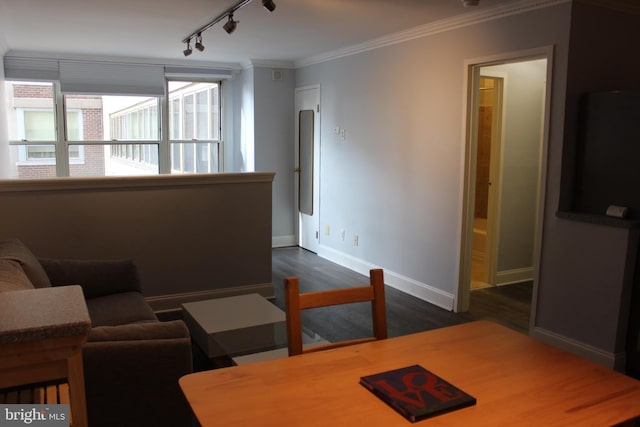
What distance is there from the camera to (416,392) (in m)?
1.36

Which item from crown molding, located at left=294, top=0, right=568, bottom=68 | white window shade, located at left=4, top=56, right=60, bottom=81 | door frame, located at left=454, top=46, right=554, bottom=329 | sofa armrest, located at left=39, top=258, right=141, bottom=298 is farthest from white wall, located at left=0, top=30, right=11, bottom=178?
door frame, located at left=454, top=46, right=554, bottom=329

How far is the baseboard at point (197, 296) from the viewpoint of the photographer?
4.33 metres

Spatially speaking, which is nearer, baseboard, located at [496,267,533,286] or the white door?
baseboard, located at [496,267,533,286]

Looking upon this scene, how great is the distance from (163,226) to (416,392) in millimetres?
3330

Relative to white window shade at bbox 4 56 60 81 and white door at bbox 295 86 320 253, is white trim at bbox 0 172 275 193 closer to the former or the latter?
Result: white door at bbox 295 86 320 253

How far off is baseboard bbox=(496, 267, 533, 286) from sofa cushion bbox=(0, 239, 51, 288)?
3.92m

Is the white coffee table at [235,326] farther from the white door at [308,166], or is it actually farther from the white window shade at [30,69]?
the white window shade at [30,69]

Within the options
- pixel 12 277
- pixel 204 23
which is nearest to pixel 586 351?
pixel 12 277

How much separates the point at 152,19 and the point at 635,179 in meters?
3.65

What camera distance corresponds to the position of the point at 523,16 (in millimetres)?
3664

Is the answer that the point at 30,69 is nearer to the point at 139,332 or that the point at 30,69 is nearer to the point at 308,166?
the point at 308,166

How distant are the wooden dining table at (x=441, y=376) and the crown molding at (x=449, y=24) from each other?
2672 millimetres

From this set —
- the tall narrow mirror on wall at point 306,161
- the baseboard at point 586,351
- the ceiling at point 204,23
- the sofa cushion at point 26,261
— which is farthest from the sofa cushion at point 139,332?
the tall narrow mirror on wall at point 306,161

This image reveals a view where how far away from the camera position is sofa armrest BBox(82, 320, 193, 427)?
2.02m
